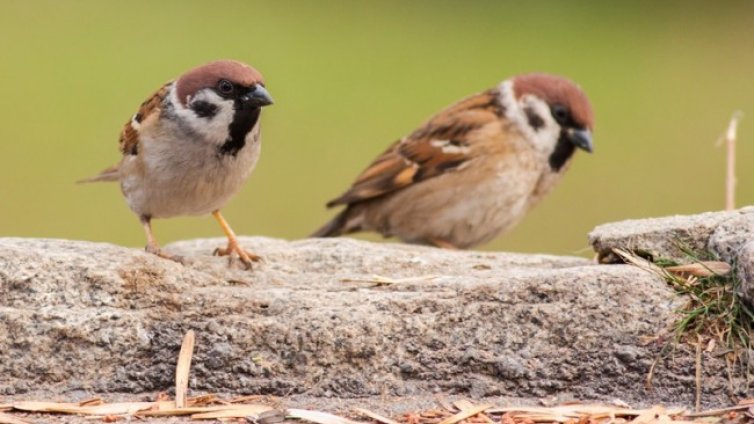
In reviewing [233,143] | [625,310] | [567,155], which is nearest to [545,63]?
[567,155]

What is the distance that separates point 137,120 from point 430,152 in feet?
6.64

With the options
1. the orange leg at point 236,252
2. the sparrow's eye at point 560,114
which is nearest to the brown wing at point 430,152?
the sparrow's eye at point 560,114

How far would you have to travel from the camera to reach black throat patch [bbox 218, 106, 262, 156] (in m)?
4.44

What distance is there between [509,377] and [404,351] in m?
0.26

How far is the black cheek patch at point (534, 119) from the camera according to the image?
6.35m

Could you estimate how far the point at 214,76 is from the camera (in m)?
4.44

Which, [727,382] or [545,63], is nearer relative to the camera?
[727,382]

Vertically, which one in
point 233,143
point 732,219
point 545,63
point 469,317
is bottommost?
point 469,317

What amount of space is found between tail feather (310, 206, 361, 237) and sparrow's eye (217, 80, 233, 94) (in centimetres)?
231

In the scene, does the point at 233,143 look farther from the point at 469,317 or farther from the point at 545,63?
the point at 545,63

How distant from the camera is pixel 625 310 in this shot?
11.2 ft

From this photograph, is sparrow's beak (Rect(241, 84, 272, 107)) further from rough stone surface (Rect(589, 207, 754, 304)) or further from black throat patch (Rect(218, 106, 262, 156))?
rough stone surface (Rect(589, 207, 754, 304))

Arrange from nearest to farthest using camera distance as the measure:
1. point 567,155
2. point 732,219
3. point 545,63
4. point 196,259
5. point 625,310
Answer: point 625,310 < point 732,219 < point 196,259 < point 567,155 < point 545,63

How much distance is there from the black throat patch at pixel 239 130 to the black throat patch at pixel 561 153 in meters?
2.18
